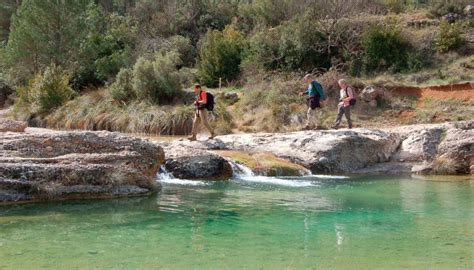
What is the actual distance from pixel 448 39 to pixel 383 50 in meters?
4.08

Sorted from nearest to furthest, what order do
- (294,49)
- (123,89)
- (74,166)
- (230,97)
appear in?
(74,166), (230,97), (123,89), (294,49)

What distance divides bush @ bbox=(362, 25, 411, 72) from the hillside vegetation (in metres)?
0.06

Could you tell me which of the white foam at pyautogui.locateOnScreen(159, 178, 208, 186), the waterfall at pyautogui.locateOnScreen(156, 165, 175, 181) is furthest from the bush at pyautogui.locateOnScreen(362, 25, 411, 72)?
the white foam at pyautogui.locateOnScreen(159, 178, 208, 186)

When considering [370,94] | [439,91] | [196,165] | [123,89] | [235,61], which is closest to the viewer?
[196,165]

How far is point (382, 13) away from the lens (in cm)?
4156

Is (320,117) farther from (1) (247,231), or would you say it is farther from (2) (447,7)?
(2) (447,7)

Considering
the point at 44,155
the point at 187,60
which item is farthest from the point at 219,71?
the point at 44,155

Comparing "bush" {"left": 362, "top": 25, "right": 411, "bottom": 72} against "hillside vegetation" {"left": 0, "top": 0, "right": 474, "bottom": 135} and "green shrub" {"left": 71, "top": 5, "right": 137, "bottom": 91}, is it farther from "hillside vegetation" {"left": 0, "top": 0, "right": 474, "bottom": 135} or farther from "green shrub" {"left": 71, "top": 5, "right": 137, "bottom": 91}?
"green shrub" {"left": 71, "top": 5, "right": 137, "bottom": 91}

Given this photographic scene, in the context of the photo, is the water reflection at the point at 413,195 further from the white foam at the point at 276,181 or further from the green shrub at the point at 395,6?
the green shrub at the point at 395,6

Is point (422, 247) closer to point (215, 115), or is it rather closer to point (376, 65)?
point (215, 115)

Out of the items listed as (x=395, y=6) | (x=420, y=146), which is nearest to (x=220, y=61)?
(x=395, y=6)

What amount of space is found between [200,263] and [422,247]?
3.04 m

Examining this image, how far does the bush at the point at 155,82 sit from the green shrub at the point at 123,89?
1.66 feet

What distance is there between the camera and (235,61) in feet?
116
